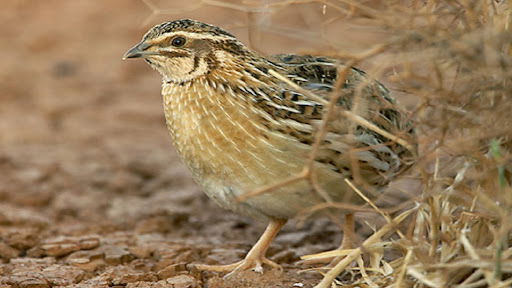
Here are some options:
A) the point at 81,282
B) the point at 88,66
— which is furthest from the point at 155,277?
the point at 88,66

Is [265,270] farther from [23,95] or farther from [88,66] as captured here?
[88,66]

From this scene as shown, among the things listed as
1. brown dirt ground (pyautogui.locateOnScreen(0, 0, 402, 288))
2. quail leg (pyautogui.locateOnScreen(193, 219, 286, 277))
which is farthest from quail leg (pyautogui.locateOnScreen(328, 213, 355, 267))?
quail leg (pyautogui.locateOnScreen(193, 219, 286, 277))

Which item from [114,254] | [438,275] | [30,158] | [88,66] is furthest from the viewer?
[88,66]

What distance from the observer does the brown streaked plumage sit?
4.51m

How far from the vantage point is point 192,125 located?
185 inches

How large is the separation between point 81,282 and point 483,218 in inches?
89.4

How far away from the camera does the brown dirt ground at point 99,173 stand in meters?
5.13

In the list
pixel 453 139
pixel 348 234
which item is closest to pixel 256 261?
pixel 348 234

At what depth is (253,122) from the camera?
14.9 feet

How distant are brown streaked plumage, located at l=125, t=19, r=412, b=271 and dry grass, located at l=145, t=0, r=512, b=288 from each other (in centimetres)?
47

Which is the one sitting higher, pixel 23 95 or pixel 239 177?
pixel 23 95

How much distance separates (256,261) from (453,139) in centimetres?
155

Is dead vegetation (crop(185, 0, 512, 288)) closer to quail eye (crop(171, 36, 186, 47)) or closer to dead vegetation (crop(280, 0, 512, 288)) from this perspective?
dead vegetation (crop(280, 0, 512, 288))

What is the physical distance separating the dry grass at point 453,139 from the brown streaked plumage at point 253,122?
0.47 m
